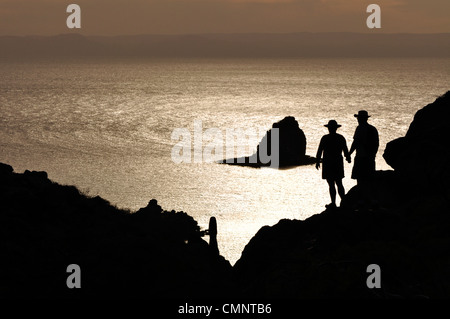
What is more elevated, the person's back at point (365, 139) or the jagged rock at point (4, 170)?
the person's back at point (365, 139)

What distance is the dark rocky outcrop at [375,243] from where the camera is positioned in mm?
14125

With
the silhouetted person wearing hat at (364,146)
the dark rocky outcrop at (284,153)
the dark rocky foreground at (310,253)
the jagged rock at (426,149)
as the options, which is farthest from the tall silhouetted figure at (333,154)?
the dark rocky outcrop at (284,153)

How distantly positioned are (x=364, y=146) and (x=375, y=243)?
3.71 m

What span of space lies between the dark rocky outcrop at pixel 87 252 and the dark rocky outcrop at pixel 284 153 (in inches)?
4446

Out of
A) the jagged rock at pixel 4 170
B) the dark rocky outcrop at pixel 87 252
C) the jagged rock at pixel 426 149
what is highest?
the jagged rock at pixel 426 149

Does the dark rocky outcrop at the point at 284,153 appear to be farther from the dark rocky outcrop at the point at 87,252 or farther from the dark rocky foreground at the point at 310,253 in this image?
the dark rocky foreground at the point at 310,253

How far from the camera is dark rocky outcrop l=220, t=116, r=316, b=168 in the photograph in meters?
144

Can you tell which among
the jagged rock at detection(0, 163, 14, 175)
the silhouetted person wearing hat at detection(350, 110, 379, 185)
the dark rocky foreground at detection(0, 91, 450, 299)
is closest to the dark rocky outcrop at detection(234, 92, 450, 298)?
the dark rocky foreground at detection(0, 91, 450, 299)

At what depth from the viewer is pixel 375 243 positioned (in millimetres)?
15703

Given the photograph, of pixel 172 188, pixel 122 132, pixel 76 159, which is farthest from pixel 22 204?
pixel 122 132

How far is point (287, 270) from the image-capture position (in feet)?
51.8

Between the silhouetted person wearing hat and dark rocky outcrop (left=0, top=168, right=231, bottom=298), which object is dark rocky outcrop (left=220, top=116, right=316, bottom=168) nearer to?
dark rocky outcrop (left=0, top=168, right=231, bottom=298)
